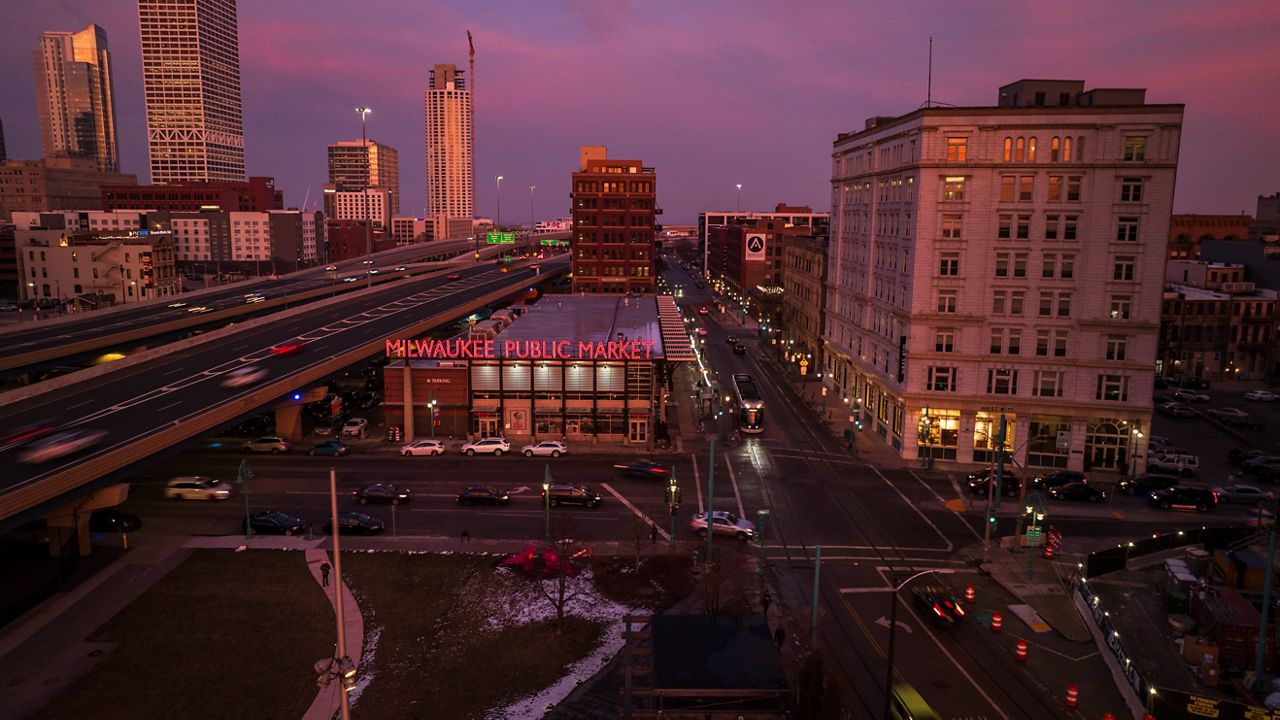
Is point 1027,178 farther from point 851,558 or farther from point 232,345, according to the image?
point 232,345

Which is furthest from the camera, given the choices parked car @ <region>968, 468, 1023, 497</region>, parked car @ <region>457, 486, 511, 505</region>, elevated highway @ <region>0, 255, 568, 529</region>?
parked car @ <region>968, 468, 1023, 497</region>

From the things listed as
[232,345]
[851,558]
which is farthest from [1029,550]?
[232,345]

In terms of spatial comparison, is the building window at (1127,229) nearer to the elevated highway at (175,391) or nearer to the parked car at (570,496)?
the parked car at (570,496)

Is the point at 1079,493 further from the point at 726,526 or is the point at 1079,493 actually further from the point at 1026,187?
the point at 726,526

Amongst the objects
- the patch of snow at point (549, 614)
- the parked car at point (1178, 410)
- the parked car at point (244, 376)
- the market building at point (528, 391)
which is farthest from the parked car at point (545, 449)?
the parked car at point (1178, 410)

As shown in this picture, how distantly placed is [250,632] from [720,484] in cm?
3299

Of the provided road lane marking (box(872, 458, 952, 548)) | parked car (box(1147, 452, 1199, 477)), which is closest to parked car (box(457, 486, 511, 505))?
road lane marking (box(872, 458, 952, 548))

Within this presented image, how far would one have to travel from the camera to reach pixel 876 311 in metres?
73.4

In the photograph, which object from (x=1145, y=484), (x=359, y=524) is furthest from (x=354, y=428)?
(x=1145, y=484)

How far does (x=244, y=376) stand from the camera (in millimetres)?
58875

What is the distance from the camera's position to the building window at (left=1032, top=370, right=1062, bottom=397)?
6081cm

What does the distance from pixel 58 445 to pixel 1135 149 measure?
74.8 m

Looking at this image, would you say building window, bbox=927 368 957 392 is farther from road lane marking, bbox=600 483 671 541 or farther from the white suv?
the white suv

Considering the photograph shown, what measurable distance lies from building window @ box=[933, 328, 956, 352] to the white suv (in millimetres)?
37182
